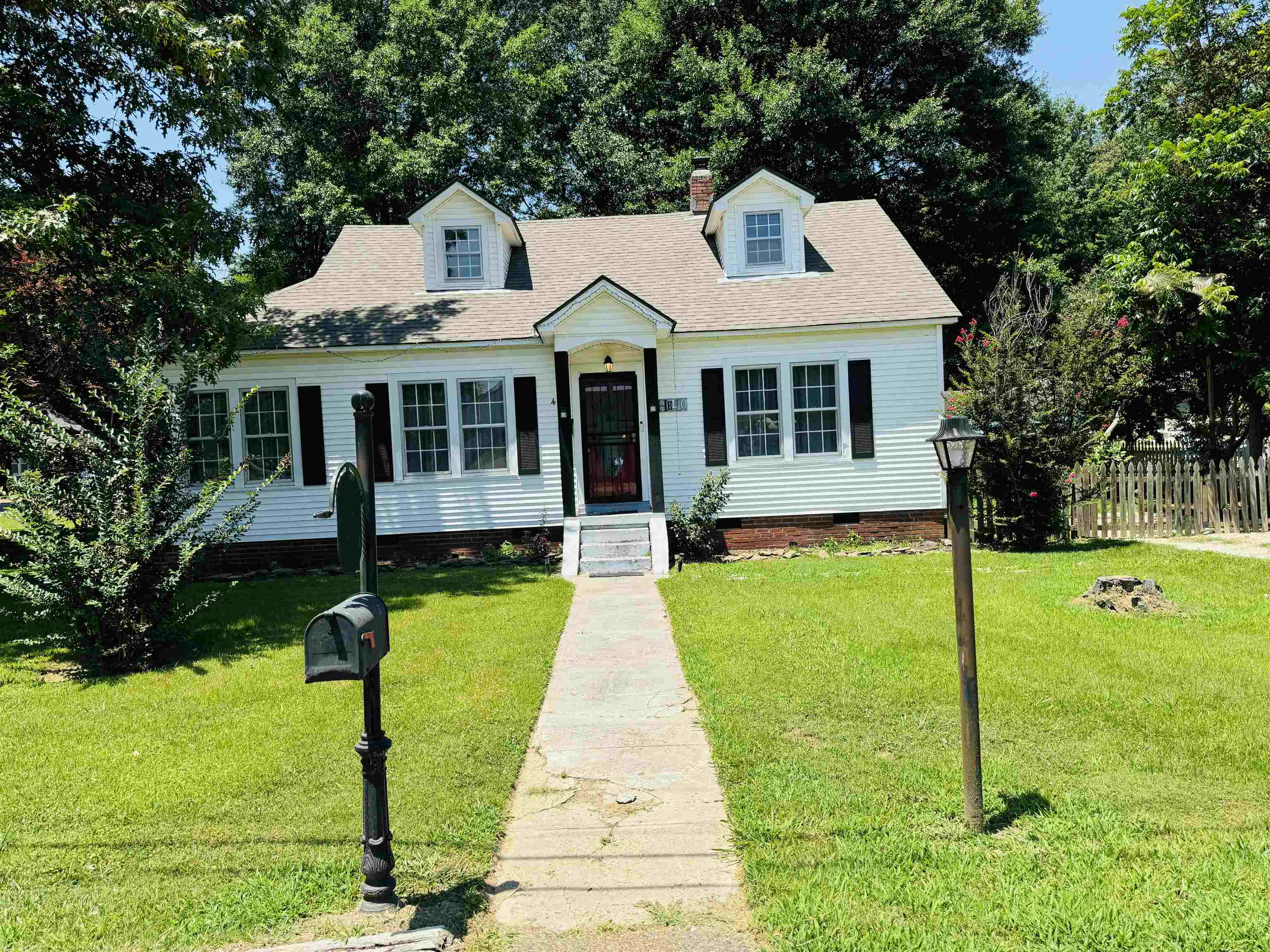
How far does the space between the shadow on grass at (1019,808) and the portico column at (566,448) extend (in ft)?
34.8

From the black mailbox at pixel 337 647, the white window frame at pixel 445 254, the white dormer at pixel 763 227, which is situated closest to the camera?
the black mailbox at pixel 337 647

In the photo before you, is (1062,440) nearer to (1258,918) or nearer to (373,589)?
(1258,918)

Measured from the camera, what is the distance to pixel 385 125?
2556cm

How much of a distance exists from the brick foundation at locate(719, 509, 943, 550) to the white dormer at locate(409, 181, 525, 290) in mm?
6148

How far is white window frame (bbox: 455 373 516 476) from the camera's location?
15.0m

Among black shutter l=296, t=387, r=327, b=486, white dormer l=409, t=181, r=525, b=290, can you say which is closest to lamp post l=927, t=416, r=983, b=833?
black shutter l=296, t=387, r=327, b=486

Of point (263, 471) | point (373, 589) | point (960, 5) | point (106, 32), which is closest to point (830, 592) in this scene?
point (373, 589)

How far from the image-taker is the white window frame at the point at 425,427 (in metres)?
14.9

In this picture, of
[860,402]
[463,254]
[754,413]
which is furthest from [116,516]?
[860,402]

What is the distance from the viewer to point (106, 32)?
38.0ft

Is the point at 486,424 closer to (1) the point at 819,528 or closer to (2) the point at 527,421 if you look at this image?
(2) the point at 527,421

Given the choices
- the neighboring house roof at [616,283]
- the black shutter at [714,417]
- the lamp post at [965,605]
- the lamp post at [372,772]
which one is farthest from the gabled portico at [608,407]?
the lamp post at [372,772]

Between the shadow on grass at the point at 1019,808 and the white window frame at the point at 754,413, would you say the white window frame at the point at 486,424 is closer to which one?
the white window frame at the point at 754,413

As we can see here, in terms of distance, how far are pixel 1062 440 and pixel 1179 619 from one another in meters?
4.90
